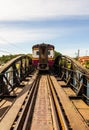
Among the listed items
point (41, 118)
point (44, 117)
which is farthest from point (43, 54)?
point (41, 118)

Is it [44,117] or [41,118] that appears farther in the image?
[44,117]

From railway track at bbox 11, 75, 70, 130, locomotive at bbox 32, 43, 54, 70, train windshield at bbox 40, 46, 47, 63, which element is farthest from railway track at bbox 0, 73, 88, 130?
train windshield at bbox 40, 46, 47, 63

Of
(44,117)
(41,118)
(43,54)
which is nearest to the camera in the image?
(41,118)

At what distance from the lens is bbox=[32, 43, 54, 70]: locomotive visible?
2917 centimetres

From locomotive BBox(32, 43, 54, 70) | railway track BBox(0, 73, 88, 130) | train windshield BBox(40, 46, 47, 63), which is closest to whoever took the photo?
railway track BBox(0, 73, 88, 130)

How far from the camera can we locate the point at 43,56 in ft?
97.0

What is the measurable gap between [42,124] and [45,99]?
153 inches

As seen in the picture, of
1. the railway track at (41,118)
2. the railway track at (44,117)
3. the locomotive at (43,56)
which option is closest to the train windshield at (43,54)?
Answer: the locomotive at (43,56)

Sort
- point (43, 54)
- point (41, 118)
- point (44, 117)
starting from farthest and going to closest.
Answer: point (43, 54), point (44, 117), point (41, 118)

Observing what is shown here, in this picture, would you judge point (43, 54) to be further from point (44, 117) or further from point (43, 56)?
point (44, 117)

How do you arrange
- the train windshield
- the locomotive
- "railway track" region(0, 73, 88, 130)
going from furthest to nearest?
the train windshield
the locomotive
"railway track" region(0, 73, 88, 130)

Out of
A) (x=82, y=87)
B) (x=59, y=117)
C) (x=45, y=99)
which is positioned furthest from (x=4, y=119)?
(x=82, y=87)

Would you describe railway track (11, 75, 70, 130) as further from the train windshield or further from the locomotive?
the train windshield

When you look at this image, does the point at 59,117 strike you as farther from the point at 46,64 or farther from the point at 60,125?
the point at 46,64
